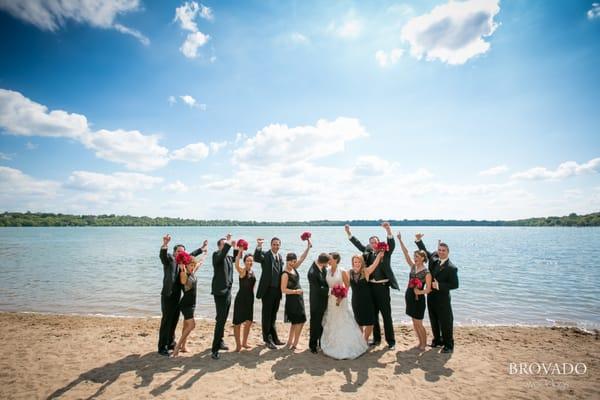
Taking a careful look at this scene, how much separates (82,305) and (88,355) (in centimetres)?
861

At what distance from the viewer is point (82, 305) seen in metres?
14.0

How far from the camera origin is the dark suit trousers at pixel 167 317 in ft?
22.9

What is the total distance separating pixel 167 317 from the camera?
7.08 meters

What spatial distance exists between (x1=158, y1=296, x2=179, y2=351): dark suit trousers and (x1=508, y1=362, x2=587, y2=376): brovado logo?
7744mm

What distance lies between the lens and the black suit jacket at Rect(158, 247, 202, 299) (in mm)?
6824

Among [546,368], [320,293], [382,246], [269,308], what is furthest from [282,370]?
[546,368]

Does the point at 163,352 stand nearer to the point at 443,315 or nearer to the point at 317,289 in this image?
the point at 317,289

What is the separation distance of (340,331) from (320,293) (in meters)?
1.09

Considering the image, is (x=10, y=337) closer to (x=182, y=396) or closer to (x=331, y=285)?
(x=182, y=396)

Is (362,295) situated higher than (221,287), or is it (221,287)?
(221,287)

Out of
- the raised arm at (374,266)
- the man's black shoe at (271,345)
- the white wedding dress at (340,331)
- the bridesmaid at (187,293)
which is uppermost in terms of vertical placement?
the raised arm at (374,266)

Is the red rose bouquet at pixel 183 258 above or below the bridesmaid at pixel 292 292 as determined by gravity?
above

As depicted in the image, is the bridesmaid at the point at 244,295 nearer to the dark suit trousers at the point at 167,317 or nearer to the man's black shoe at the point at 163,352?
the dark suit trousers at the point at 167,317

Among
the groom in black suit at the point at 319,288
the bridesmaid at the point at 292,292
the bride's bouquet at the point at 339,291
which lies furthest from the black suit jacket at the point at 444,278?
the bridesmaid at the point at 292,292
